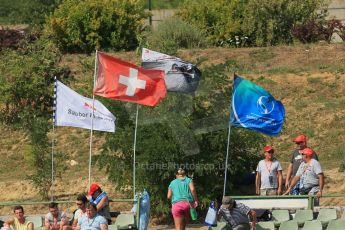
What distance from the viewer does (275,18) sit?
39.5 m

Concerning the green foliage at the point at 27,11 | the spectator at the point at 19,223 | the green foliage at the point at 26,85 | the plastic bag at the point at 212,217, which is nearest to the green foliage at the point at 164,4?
the green foliage at the point at 27,11

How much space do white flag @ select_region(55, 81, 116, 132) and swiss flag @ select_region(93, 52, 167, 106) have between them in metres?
0.68

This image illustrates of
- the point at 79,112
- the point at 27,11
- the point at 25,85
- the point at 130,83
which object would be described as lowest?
the point at 27,11

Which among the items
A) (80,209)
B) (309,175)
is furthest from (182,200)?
(309,175)

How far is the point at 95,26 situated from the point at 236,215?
73.4 ft

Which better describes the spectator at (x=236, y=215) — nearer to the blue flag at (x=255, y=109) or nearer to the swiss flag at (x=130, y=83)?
the blue flag at (x=255, y=109)

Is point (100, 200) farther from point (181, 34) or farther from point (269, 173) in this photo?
point (181, 34)

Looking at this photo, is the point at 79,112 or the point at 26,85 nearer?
the point at 79,112

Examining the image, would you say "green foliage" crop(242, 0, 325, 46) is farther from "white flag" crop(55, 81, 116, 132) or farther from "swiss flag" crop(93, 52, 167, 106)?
"swiss flag" crop(93, 52, 167, 106)

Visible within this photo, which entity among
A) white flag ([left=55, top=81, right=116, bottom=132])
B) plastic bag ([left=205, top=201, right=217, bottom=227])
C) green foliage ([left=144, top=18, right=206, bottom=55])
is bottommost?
green foliage ([left=144, top=18, right=206, bottom=55])

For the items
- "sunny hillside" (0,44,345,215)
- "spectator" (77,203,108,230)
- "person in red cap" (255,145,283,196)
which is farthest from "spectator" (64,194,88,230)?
"sunny hillside" (0,44,345,215)

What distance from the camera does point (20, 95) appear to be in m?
33.2

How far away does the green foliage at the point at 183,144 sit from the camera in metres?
22.6

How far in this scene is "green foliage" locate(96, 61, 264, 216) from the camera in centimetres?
2261
